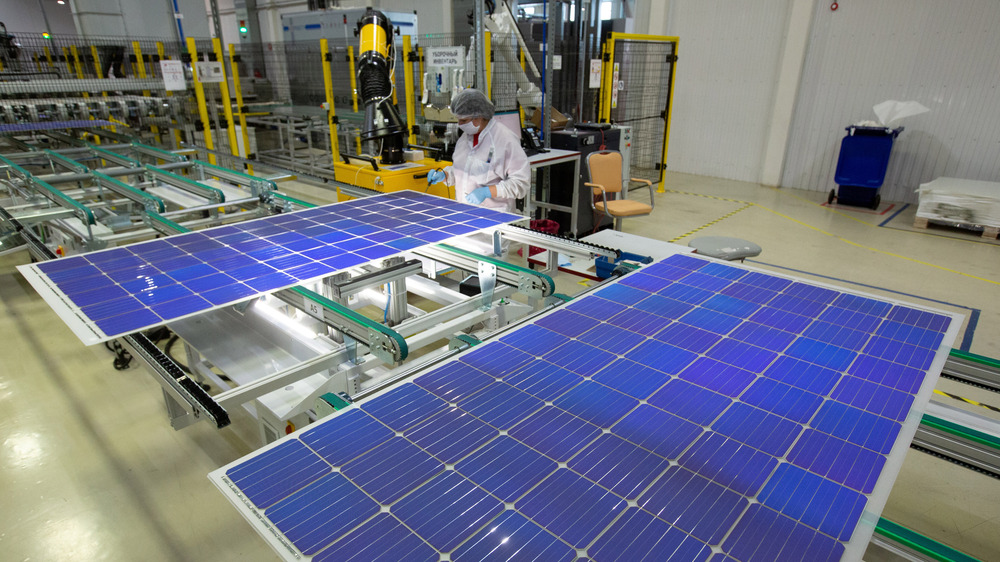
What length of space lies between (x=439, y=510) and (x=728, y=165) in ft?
34.3

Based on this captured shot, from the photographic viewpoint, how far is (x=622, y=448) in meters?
1.28

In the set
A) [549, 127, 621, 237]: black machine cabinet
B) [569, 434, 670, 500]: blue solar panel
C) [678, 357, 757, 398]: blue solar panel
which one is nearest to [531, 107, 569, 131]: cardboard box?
[549, 127, 621, 237]: black machine cabinet

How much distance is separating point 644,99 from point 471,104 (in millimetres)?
6696

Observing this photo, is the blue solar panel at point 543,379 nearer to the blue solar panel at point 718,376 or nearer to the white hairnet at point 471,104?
the blue solar panel at point 718,376

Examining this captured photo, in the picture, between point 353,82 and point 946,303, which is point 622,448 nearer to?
point 946,303

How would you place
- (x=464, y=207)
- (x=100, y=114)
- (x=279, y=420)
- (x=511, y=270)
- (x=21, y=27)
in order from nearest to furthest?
(x=279, y=420)
(x=511, y=270)
(x=464, y=207)
(x=100, y=114)
(x=21, y=27)

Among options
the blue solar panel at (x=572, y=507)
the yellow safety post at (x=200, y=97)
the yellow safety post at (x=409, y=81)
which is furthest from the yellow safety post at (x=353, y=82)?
the blue solar panel at (x=572, y=507)

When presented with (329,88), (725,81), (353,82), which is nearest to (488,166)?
(329,88)

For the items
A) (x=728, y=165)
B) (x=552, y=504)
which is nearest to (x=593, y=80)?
(x=728, y=165)

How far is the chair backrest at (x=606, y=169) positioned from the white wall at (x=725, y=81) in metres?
5.17

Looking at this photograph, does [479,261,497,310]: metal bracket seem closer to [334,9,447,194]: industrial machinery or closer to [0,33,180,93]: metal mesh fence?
[334,9,447,194]: industrial machinery

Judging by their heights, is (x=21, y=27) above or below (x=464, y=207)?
above

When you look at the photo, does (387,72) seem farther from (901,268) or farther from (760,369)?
(901,268)

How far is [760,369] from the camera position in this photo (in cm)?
162
